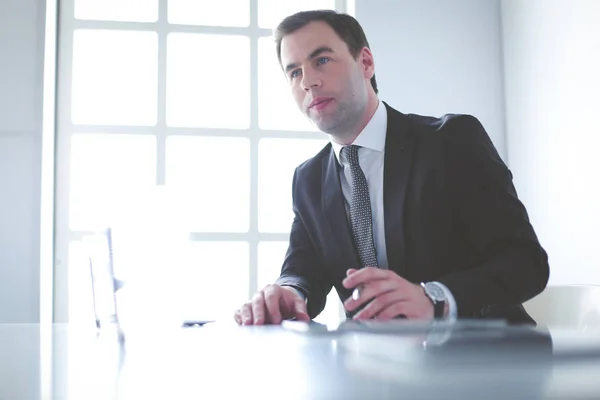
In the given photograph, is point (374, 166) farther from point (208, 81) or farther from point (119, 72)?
point (119, 72)

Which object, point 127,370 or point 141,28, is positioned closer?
point 127,370

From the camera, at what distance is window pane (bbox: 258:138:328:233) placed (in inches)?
141

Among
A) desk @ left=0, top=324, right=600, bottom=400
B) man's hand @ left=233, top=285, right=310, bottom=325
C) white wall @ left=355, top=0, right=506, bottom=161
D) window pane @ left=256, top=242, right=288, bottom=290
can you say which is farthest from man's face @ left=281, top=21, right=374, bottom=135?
window pane @ left=256, top=242, right=288, bottom=290

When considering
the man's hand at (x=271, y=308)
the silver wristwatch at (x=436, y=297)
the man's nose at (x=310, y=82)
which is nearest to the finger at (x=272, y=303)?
the man's hand at (x=271, y=308)

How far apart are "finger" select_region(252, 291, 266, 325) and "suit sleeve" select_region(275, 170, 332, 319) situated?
14.6 inches

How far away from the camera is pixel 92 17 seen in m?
3.53

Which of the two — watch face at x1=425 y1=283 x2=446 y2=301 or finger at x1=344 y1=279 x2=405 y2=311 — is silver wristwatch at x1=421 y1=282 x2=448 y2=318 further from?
finger at x1=344 y1=279 x2=405 y2=311

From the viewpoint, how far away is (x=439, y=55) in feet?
11.7

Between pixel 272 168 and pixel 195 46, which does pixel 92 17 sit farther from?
pixel 272 168

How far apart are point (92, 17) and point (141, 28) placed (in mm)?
296

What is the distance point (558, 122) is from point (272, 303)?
7.39ft

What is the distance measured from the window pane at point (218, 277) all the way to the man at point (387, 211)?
1663 mm

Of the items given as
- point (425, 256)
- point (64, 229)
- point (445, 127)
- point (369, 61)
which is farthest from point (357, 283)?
point (64, 229)

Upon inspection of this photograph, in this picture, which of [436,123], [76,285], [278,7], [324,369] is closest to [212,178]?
[76,285]
